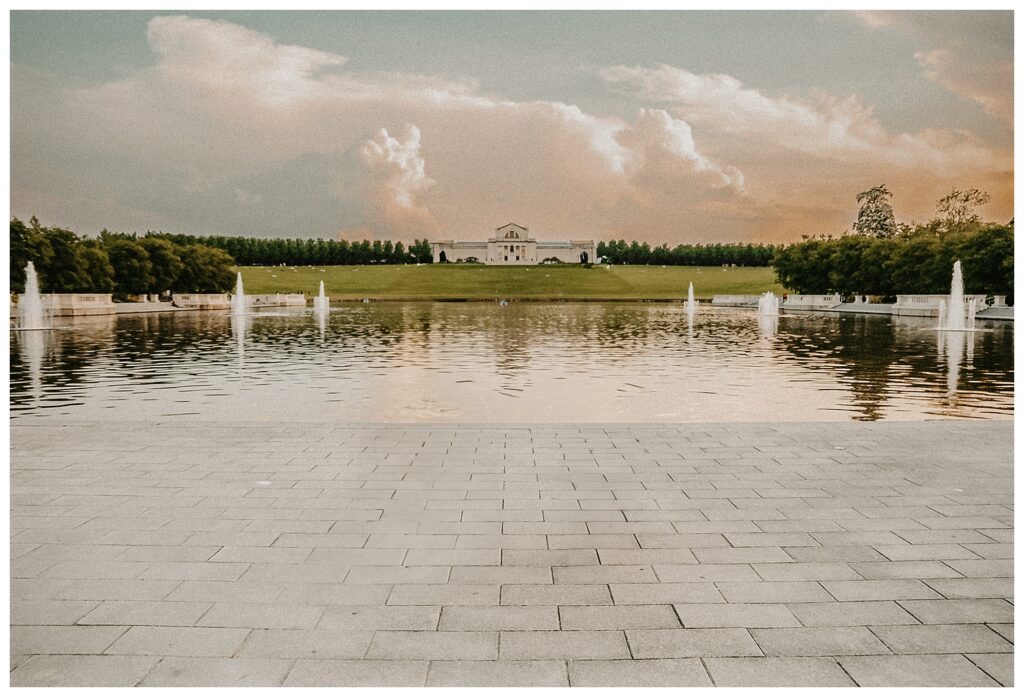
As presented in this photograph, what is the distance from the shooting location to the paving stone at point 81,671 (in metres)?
3.23

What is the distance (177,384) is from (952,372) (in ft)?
51.8

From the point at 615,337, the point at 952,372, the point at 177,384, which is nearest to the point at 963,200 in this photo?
the point at 615,337

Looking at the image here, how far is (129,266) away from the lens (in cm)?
5934

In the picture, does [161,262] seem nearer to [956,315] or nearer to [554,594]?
[956,315]

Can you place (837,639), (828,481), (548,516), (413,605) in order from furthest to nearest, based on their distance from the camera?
(828,481) → (548,516) → (413,605) → (837,639)

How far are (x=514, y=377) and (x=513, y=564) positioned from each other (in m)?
11.2

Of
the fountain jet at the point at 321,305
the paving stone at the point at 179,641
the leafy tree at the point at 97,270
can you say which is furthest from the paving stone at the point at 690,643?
the leafy tree at the point at 97,270

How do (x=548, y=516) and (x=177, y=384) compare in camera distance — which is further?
(x=177, y=384)

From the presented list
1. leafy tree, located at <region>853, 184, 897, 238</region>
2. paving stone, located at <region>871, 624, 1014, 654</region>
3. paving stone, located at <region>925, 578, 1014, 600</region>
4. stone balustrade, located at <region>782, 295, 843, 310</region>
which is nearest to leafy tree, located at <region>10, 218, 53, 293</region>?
paving stone, located at <region>925, 578, 1014, 600</region>

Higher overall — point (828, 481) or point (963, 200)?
point (963, 200)

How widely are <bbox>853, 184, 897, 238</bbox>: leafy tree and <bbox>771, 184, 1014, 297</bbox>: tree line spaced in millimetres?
11923

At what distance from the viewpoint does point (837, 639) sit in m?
3.59

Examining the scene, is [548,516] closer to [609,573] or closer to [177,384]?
[609,573]

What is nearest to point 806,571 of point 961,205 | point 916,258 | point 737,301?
point 916,258
